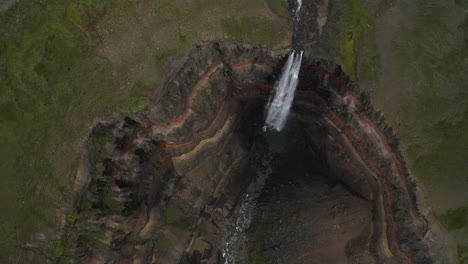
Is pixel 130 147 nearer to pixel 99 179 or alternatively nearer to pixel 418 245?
Answer: pixel 99 179

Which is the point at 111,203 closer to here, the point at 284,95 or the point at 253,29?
the point at 284,95

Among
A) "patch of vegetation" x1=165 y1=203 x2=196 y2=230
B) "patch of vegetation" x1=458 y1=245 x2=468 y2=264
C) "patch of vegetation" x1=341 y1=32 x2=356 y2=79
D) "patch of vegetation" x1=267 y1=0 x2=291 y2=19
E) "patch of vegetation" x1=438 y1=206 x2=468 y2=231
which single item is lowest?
"patch of vegetation" x1=165 y1=203 x2=196 y2=230

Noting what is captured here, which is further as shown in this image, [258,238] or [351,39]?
[258,238]

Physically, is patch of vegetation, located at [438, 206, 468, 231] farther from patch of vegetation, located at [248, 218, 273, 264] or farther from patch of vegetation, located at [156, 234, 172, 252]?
patch of vegetation, located at [156, 234, 172, 252]

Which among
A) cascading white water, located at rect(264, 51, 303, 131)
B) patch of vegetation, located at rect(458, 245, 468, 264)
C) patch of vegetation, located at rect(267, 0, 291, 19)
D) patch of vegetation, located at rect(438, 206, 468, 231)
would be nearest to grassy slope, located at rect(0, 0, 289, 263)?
patch of vegetation, located at rect(267, 0, 291, 19)

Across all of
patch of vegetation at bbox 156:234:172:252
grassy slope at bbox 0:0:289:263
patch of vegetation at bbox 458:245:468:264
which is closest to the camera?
grassy slope at bbox 0:0:289:263

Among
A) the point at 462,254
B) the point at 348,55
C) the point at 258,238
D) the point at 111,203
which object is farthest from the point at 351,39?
the point at 111,203
